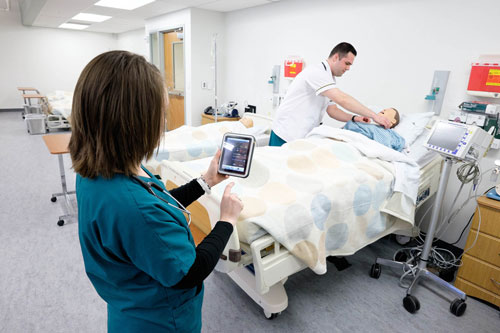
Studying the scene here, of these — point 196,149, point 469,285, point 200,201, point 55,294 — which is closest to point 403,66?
point 469,285

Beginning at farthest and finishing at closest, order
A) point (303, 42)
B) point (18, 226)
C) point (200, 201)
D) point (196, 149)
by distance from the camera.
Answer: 1. point (303, 42)
2. point (196, 149)
3. point (18, 226)
4. point (200, 201)

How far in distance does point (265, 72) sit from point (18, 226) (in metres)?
3.11

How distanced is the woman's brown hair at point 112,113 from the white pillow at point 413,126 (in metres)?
2.17

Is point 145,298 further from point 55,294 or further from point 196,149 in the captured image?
point 196,149

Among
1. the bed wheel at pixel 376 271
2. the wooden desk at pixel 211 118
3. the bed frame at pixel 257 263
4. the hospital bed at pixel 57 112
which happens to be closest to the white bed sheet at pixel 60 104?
the hospital bed at pixel 57 112

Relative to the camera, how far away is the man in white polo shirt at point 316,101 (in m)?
2.30

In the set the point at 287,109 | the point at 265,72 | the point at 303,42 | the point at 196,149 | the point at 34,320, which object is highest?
the point at 303,42

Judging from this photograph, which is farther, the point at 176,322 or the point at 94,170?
the point at 176,322

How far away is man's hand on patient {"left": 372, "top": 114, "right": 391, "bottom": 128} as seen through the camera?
2299mm

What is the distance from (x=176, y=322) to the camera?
0.78 metres

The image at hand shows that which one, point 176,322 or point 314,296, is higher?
point 176,322

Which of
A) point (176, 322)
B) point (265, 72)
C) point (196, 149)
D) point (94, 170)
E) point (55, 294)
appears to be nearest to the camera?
point (94, 170)

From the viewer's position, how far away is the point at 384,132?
232cm

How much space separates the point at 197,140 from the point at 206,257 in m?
2.25
